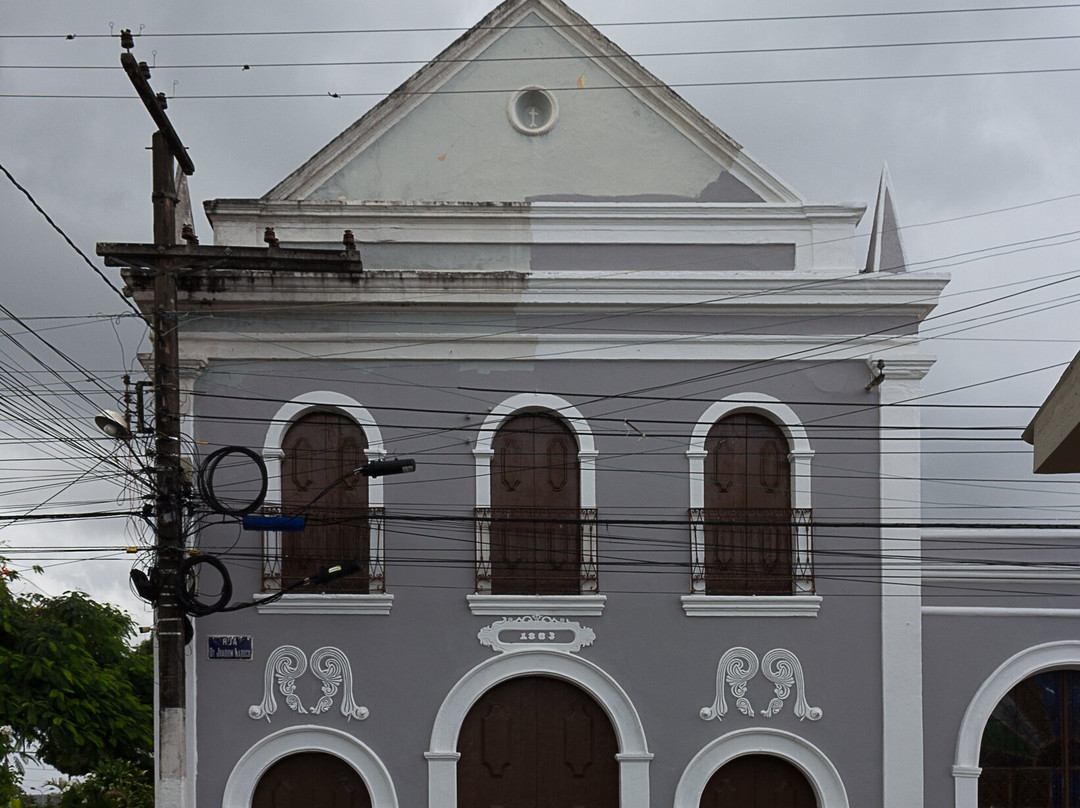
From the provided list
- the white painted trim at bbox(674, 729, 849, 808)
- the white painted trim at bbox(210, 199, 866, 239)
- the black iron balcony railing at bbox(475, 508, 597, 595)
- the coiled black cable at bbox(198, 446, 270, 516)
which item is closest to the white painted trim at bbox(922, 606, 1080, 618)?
the white painted trim at bbox(674, 729, 849, 808)

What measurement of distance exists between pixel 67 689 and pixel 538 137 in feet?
29.5

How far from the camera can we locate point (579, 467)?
13820mm

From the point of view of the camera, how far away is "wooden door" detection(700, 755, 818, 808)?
1353 cm

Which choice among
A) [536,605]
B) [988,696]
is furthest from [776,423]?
[988,696]

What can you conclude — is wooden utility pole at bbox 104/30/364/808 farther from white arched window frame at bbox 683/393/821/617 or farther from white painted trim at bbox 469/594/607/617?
white arched window frame at bbox 683/393/821/617

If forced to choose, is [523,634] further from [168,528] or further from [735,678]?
[168,528]

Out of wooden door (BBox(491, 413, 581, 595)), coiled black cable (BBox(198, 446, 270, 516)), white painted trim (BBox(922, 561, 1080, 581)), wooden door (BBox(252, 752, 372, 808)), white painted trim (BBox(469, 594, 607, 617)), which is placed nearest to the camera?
coiled black cable (BBox(198, 446, 270, 516))

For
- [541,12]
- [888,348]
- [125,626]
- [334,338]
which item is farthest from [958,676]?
[125,626]

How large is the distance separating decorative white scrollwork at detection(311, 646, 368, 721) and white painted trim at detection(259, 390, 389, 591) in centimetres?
85

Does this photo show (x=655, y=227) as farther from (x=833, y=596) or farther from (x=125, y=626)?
(x=125, y=626)

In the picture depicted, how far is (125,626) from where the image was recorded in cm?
1944

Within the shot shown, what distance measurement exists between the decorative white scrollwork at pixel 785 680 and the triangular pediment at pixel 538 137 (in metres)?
4.76

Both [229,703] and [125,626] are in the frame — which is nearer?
[229,703]

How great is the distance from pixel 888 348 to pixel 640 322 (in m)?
2.58
